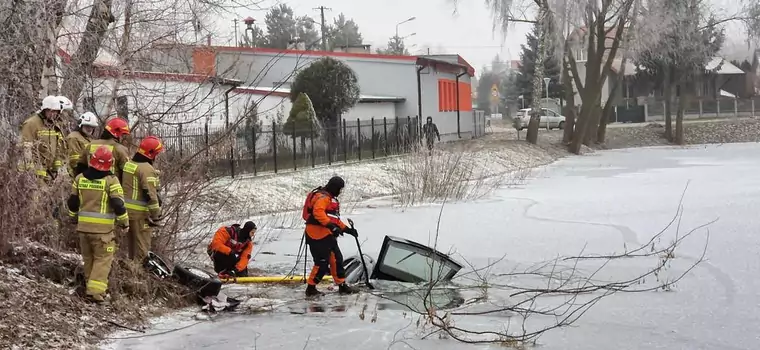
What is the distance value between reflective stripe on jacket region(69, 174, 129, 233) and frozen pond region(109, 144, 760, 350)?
3.36 feet

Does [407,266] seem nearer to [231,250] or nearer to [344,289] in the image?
[344,289]

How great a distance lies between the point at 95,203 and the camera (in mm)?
7594

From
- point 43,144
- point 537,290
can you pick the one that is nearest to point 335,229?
point 537,290

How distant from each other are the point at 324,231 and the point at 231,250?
144 centimetres

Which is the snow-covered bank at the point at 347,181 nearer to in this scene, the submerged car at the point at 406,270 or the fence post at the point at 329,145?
the fence post at the point at 329,145

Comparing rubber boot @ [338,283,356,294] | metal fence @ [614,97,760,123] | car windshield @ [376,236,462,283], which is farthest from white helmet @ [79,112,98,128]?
metal fence @ [614,97,760,123]

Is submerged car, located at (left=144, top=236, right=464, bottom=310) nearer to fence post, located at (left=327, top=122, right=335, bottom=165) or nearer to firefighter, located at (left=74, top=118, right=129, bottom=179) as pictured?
firefighter, located at (left=74, top=118, right=129, bottom=179)

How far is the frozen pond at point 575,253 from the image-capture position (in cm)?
717

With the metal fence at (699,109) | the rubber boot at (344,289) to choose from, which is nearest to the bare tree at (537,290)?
the rubber boot at (344,289)

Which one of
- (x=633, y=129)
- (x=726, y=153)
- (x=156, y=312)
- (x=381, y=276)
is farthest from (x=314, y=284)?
(x=633, y=129)

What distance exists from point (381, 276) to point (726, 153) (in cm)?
3107

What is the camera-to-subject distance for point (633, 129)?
162 feet

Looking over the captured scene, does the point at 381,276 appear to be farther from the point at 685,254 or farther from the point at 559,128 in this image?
the point at 559,128

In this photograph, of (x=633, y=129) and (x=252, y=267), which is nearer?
(x=252, y=267)
